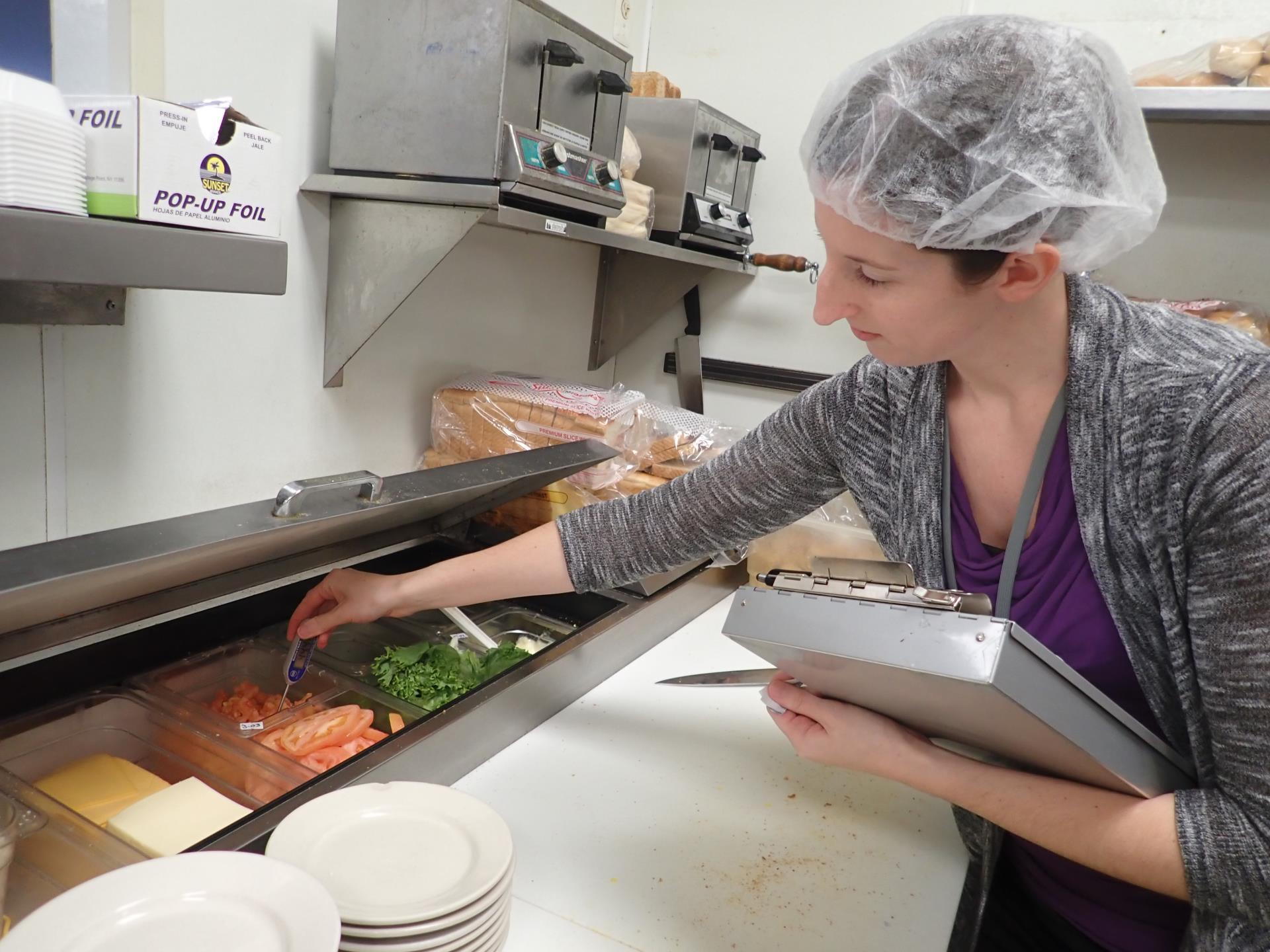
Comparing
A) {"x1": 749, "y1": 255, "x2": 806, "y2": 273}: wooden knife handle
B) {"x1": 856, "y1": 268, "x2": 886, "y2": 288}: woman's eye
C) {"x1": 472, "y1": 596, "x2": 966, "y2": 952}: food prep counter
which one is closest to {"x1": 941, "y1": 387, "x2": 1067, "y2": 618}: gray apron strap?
{"x1": 856, "y1": 268, "x2": 886, "y2": 288}: woman's eye

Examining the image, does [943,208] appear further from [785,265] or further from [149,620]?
[785,265]

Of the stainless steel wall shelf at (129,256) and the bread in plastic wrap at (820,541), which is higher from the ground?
the stainless steel wall shelf at (129,256)

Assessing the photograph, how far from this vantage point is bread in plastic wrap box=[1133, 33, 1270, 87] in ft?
5.22

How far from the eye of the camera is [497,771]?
1201 millimetres

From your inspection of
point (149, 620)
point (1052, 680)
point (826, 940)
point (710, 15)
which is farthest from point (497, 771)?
point (710, 15)

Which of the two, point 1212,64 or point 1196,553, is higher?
point 1212,64

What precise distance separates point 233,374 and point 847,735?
3.70ft

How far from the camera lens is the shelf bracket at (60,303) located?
1039 millimetres

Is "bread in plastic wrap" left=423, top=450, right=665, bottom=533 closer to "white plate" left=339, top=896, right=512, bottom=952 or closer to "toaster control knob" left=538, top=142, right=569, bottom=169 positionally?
"toaster control knob" left=538, top=142, right=569, bottom=169

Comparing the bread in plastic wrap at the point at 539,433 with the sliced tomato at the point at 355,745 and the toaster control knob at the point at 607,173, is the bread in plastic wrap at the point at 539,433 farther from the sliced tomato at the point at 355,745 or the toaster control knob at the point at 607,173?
the sliced tomato at the point at 355,745

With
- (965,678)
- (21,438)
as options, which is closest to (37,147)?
(21,438)

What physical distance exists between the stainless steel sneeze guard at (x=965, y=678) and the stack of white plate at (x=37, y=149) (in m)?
0.67

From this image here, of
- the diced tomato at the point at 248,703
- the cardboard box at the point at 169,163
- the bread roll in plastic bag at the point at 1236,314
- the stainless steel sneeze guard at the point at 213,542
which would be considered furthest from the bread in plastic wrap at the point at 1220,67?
the diced tomato at the point at 248,703

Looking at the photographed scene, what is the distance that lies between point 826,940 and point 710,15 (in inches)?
90.9
